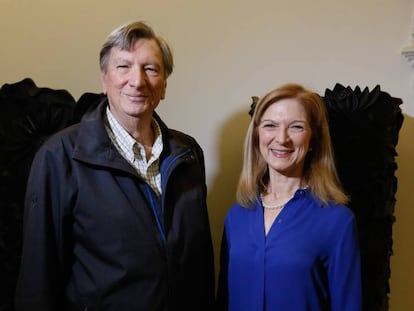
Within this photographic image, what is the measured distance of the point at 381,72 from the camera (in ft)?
5.56

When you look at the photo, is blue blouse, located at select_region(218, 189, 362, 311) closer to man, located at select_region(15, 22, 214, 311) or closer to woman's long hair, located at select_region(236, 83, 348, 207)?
woman's long hair, located at select_region(236, 83, 348, 207)

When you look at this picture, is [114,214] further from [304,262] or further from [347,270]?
[347,270]

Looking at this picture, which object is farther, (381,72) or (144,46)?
(381,72)

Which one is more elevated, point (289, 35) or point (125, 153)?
point (289, 35)

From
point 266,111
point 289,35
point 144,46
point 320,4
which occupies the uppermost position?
point 320,4

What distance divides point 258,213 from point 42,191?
0.62 meters

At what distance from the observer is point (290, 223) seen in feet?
4.00

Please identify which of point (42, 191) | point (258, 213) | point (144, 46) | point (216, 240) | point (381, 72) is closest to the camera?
point (42, 191)

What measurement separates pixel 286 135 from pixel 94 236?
2.00 feet

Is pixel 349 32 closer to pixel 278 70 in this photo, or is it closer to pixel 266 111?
pixel 278 70

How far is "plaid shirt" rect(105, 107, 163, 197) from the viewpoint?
1.20m

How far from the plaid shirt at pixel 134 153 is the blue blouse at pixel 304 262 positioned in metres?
0.34

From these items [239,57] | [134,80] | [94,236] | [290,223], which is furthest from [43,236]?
[239,57]

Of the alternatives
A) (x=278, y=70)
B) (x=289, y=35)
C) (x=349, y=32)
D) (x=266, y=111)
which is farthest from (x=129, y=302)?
(x=349, y=32)
